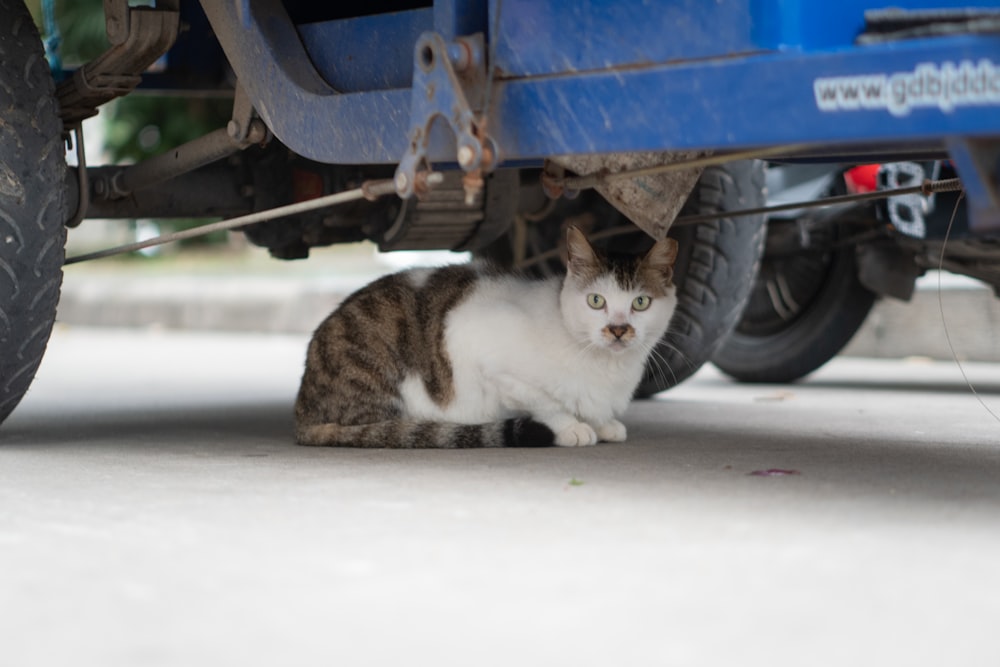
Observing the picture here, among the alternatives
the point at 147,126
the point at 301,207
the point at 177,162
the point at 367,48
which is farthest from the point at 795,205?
the point at 147,126

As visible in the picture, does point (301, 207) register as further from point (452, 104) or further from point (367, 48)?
point (452, 104)

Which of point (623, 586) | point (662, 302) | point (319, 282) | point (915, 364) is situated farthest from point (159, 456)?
point (319, 282)

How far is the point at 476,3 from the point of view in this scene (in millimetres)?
2803

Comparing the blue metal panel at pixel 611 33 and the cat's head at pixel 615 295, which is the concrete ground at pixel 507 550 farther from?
the blue metal panel at pixel 611 33

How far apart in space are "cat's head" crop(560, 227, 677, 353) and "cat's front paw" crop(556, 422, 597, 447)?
220 mm

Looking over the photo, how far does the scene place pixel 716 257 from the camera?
440 centimetres

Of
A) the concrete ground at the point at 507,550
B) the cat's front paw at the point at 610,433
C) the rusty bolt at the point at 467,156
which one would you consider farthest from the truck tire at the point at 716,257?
the rusty bolt at the point at 467,156

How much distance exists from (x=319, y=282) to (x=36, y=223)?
6.14m

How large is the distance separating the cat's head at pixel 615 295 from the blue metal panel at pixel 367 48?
71 cm

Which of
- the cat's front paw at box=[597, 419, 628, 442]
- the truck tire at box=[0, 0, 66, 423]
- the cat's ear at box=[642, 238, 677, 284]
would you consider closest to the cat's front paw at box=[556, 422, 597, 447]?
the cat's front paw at box=[597, 419, 628, 442]

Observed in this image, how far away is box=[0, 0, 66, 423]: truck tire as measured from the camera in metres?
3.25

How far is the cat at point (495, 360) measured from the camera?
11.5 ft

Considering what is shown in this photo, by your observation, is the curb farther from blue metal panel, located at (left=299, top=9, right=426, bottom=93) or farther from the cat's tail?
blue metal panel, located at (left=299, top=9, right=426, bottom=93)

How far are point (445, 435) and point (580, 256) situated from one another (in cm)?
59
